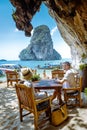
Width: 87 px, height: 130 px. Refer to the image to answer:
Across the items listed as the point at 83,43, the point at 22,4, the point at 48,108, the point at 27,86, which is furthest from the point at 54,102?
the point at 22,4

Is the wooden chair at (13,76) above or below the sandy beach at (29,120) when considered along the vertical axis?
above

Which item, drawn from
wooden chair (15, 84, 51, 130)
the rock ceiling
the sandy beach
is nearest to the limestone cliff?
the rock ceiling

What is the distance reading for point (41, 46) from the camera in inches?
4751

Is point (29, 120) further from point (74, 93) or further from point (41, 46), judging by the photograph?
point (41, 46)

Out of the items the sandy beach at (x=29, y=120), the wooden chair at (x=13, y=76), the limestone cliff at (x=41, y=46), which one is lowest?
the sandy beach at (x=29, y=120)

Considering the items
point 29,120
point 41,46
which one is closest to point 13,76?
point 29,120

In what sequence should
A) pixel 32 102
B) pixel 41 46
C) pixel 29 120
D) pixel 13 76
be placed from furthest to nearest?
pixel 41 46 → pixel 13 76 → pixel 29 120 → pixel 32 102

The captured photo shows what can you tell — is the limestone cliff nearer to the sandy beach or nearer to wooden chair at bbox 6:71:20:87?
wooden chair at bbox 6:71:20:87

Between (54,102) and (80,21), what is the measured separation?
3.17 m

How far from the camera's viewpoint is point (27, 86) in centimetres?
497

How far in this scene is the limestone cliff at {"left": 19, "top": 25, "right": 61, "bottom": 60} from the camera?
12119 centimetres

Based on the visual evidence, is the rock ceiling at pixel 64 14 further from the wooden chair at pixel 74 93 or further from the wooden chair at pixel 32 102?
the wooden chair at pixel 32 102

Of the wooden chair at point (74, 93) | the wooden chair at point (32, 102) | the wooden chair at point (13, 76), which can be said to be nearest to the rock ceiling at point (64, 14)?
the wooden chair at point (74, 93)

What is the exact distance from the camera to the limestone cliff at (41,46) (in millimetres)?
121188
